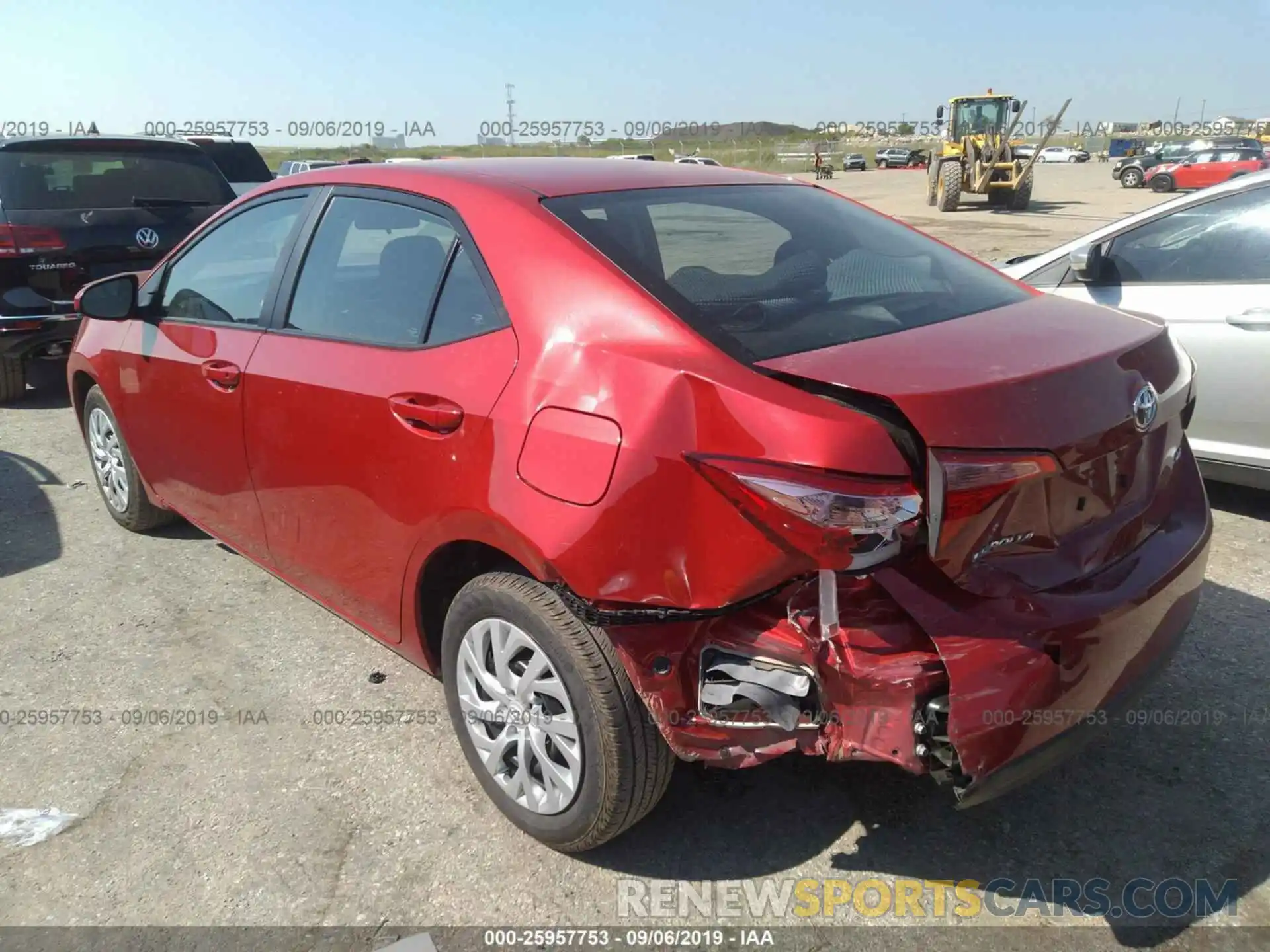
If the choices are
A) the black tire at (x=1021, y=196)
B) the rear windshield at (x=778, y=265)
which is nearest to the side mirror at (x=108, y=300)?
the rear windshield at (x=778, y=265)

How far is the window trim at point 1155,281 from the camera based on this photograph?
4242 mm

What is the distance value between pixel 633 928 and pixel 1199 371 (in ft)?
11.6

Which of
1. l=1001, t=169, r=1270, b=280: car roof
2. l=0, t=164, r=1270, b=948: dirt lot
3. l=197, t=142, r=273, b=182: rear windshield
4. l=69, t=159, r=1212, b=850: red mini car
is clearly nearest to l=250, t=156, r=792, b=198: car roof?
l=69, t=159, r=1212, b=850: red mini car

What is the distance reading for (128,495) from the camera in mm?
4457

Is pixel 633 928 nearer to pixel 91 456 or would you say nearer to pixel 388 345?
pixel 388 345

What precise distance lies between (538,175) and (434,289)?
48cm

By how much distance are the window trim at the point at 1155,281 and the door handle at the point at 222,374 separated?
3839mm

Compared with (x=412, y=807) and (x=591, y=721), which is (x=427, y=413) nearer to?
(x=591, y=721)

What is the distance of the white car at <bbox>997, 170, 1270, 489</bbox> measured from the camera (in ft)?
13.4

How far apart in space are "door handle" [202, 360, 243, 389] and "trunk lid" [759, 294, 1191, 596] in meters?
2.02

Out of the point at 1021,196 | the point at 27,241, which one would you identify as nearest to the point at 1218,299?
the point at 27,241

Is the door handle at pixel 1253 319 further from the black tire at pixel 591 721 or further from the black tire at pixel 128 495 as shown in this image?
the black tire at pixel 128 495

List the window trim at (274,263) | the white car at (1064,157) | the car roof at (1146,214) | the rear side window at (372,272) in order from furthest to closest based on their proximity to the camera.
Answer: the white car at (1064,157) → the car roof at (1146,214) → the window trim at (274,263) → the rear side window at (372,272)

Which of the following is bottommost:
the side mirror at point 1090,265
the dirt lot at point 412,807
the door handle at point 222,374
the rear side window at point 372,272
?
the dirt lot at point 412,807
